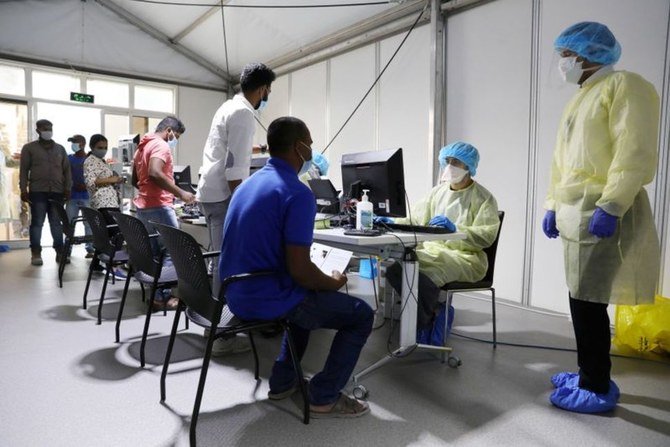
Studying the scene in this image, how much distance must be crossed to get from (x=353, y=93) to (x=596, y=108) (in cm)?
390

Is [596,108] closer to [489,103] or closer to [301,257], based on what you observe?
[301,257]

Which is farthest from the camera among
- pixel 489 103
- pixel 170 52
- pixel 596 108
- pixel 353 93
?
pixel 170 52

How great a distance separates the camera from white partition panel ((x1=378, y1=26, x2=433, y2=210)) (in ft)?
15.0

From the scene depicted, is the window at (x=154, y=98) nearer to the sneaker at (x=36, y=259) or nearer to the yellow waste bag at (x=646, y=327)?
the sneaker at (x=36, y=259)

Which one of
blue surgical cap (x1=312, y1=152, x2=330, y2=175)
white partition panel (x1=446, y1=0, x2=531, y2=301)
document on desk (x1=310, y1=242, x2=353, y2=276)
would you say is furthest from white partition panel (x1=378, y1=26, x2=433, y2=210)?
document on desk (x1=310, y1=242, x2=353, y2=276)

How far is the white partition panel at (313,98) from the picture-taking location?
6.04 m

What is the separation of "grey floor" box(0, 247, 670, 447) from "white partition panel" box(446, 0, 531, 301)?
1005 mm

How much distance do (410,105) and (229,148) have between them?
2.77m

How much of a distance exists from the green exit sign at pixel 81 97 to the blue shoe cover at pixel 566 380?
6.90 m

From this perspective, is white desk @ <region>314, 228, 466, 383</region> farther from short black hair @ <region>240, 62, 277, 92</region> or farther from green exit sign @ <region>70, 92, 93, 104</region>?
green exit sign @ <region>70, 92, 93, 104</region>

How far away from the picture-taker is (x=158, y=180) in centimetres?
314

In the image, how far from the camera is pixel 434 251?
8.55 feet

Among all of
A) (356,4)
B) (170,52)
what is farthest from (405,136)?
(170,52)

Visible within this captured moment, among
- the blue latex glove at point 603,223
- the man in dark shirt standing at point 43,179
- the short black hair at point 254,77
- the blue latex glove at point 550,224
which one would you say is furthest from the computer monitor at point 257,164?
the man in dark shirt standing at point 43,179
